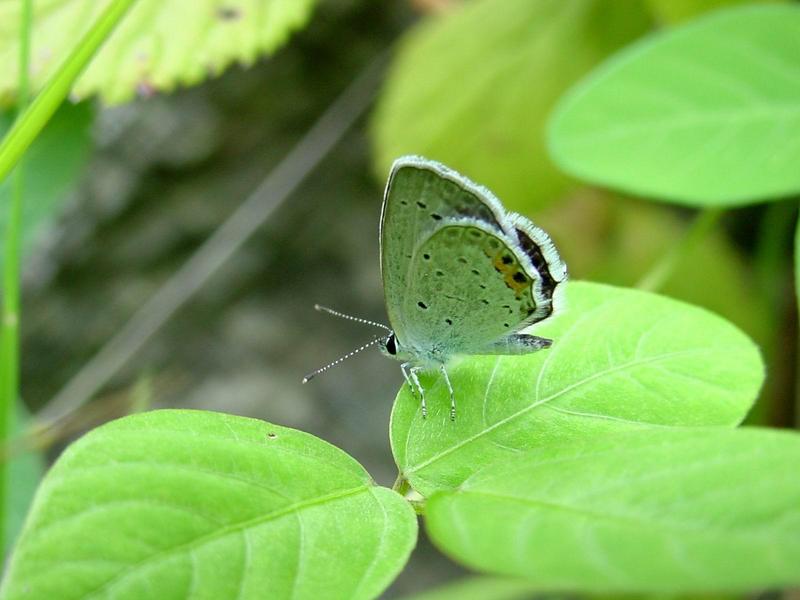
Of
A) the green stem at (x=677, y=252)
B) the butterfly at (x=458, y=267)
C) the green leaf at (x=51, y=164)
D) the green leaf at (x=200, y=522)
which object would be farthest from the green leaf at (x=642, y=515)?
the green leaf at (x=51, y=164)

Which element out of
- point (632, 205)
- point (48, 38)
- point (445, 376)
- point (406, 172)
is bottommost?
point (632, 205)

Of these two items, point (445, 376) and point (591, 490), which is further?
point (445, 376)

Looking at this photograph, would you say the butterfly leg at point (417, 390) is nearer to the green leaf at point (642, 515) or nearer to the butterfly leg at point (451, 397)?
the butterfly leg at point (451, 397)

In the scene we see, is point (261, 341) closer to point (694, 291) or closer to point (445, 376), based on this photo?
point (694, 291)

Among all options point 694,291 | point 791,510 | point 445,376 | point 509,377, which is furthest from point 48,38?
point 694,291

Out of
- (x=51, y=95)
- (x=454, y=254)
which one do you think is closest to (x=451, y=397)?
(x=454, y=254)

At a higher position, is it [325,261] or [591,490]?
[591,490]

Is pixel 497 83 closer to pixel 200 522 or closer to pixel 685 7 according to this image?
pixel 685 7
